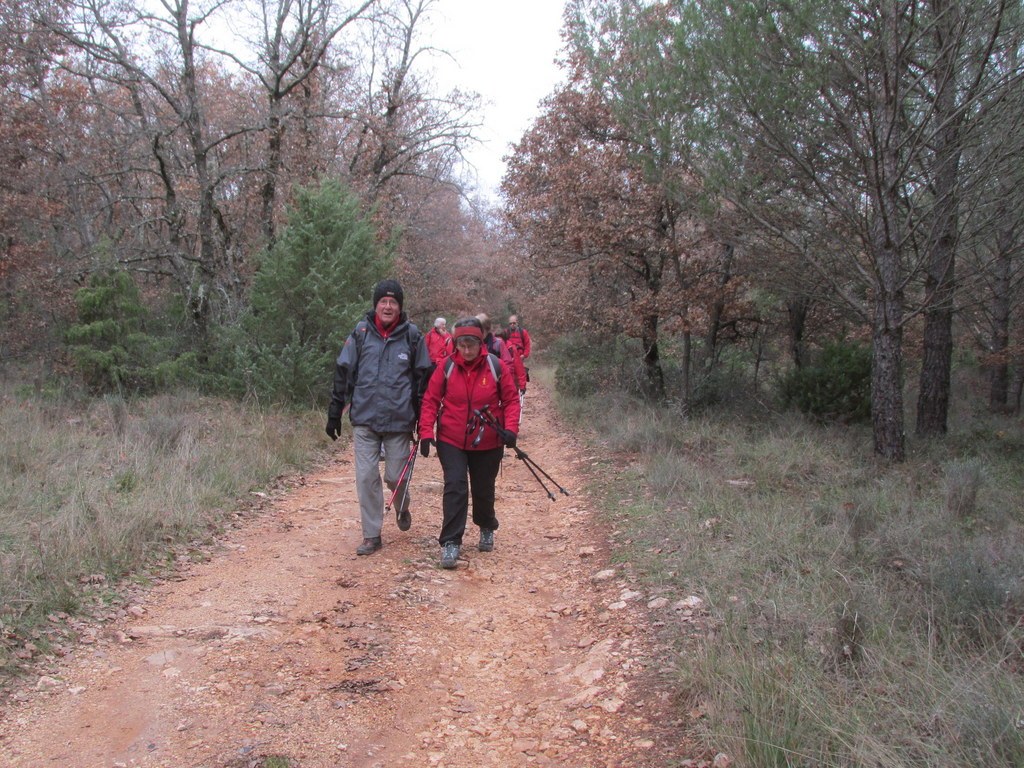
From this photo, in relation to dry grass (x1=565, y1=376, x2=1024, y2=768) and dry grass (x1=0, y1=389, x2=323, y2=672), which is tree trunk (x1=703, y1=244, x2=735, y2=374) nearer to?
dry grass (x1=565, y1=376, x2=1024, y2=768)

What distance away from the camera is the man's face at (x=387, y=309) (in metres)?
5.88

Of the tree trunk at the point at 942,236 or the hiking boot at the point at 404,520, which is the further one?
the tree trunk at the point at 942,236

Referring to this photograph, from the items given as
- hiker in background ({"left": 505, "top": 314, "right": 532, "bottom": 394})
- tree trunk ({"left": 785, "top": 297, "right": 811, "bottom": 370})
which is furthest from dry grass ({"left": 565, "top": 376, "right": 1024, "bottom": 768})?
tree trunk ({"left": 785, "top": 297, "right": 811, "bottom": 370})

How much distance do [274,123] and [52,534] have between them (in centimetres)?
1219

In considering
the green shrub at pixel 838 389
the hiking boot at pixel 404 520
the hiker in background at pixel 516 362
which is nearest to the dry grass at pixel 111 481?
the hiking boot at pixel 404 520

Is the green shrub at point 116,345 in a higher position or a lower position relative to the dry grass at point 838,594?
higher

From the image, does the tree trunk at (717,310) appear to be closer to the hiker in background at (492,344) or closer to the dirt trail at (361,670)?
the hiker in background at (492,344)

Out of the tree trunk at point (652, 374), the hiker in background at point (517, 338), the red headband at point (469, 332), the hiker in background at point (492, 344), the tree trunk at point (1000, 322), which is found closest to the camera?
the red headband at point (469, 332)

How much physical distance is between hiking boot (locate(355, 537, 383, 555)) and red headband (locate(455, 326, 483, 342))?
1853 mm

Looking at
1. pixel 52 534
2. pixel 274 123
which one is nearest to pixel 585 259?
pixel 274 123

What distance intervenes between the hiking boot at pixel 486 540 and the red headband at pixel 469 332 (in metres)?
1.75

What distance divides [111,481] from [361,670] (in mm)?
4198

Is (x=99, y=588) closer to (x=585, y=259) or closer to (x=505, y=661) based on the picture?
(x=505, y=661)

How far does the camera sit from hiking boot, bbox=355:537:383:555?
6062 millimetres
